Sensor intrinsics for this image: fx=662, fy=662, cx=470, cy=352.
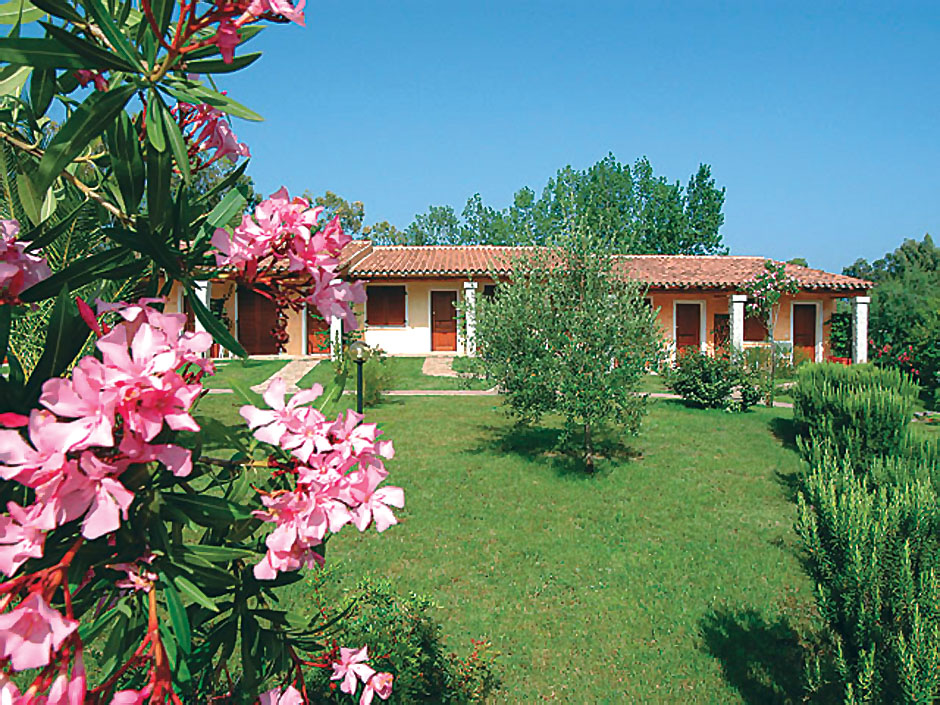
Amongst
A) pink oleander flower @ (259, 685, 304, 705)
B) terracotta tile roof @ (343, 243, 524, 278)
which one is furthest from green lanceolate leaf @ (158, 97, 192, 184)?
terracotta tile roof @ (343, 243, 524, 278)

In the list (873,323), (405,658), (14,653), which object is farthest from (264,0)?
(873,323)

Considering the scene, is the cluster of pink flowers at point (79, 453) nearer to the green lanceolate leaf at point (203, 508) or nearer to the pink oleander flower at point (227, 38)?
the green lanceolate leaf at point (203, 508)

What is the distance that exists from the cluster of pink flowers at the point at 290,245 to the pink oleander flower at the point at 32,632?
0.60 m

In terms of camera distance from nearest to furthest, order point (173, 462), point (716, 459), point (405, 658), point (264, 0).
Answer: point (173, 462)
point (264, 0)
point (405, 658)
point (716, 459)

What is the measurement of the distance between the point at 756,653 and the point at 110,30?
17.2 ft

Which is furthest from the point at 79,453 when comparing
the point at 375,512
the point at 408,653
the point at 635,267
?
the point at 635,267

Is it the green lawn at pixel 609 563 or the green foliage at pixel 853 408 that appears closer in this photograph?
the green lawn at pixel 609 563

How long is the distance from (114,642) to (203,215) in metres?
0.88

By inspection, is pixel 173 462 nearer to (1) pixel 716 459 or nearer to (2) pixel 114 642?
(2) pixel 114 642

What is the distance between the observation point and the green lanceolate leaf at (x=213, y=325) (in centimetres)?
123

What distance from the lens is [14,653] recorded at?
0.77 metres

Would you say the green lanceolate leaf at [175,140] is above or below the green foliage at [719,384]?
above

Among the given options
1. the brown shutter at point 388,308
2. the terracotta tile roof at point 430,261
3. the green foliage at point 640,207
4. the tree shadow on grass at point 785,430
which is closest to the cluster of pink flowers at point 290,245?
the tree shadow on grass at point 785,430

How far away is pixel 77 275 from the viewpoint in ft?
3.89
